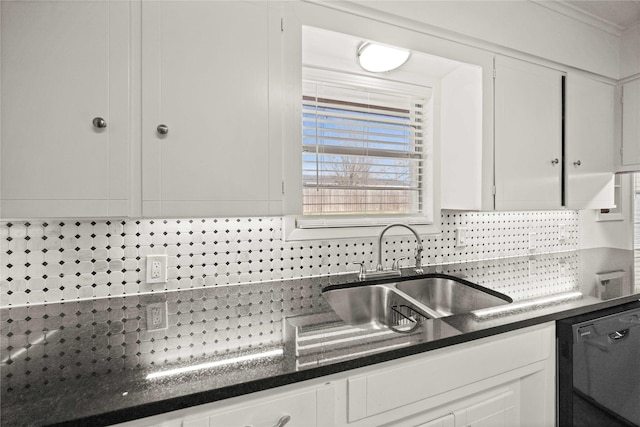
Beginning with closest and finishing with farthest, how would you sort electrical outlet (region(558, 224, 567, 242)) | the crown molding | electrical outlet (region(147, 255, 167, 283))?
electrical outlet (region(147, 255, 167, 283))
the crown molding
electrical outlet (region(558, 224, 567, 242))

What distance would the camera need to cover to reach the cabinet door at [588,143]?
200cm

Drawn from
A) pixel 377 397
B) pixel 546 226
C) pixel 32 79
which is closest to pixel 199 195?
pixel 32 79

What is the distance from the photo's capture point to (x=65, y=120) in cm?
99

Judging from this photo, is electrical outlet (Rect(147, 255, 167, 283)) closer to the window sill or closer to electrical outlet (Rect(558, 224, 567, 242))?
the window sill

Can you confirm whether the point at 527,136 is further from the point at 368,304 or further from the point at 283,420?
the point at 283,420

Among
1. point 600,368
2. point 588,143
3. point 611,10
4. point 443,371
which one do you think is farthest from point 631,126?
point 443,371

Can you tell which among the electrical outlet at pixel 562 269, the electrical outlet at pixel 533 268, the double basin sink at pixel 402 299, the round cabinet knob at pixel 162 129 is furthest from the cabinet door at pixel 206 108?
the electrical outlet at pixel 562 269

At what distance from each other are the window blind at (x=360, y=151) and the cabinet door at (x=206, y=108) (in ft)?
1.63

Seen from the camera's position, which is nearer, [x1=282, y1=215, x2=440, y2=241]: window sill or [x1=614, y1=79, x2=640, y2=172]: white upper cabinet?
[x1=282, y1=215, x2=440, y2=241]: window sill

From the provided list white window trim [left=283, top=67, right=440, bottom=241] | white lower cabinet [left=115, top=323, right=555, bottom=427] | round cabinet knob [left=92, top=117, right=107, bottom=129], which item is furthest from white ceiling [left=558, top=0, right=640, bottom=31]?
round cabinet knob [left=92, top=117, right=107, bottom=129]

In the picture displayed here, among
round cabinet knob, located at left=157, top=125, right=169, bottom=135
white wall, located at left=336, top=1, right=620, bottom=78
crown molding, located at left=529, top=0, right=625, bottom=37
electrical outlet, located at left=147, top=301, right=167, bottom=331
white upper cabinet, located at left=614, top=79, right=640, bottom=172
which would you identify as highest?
crown molding, located at left=529, top=0, right=625, bottom=37

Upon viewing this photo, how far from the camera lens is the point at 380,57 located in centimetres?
164

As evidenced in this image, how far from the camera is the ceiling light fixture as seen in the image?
1.59 meters

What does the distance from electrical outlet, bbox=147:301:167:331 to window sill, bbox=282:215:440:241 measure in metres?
0.61
